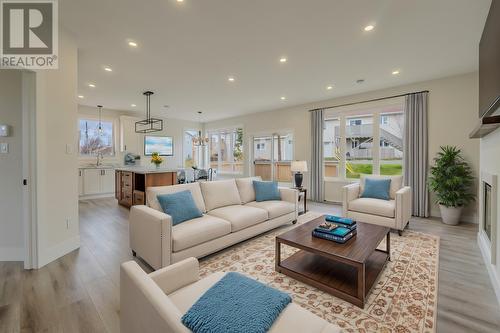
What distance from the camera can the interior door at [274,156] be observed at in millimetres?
7141

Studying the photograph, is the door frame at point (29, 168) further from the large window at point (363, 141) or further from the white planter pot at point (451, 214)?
the white planter pot at point (451, 214)

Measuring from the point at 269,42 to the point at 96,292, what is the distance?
Result: 3.45m

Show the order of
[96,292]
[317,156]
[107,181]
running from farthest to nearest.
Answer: [107,181] → [317,156] → [96,292]

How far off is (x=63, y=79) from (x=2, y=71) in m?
0.58

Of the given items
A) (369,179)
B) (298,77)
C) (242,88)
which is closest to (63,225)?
(242,88)

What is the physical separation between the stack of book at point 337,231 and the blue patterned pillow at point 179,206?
1.47 meters

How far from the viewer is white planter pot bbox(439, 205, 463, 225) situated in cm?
397

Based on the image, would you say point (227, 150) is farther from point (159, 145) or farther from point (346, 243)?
point (346, 243)

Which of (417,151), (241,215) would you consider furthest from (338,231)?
(417,151)

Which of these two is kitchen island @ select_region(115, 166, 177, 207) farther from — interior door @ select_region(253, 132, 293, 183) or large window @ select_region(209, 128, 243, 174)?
large window @ select_region(209, 128, 243, 174)

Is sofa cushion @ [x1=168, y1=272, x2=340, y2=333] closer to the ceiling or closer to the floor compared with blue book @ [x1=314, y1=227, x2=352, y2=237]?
closer to the floor

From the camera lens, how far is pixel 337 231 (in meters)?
2.29

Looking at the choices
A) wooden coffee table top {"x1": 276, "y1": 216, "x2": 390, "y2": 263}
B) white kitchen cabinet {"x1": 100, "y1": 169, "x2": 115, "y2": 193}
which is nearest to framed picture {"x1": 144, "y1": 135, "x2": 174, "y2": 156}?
white kitchen cabinet {"x1": 100, "y1": 169, "x2": 115, "y2": 193}

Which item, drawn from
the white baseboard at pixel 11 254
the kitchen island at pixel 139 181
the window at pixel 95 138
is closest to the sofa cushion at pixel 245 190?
the kitchen island at pixel 139 181
